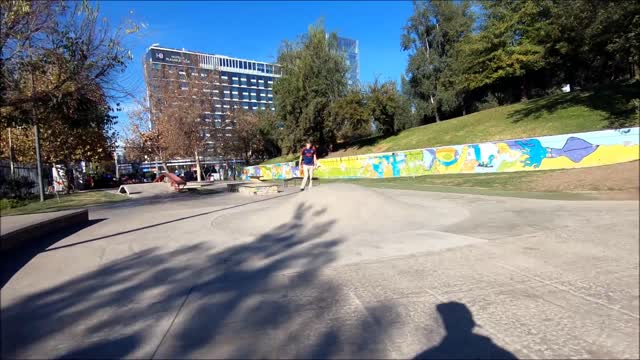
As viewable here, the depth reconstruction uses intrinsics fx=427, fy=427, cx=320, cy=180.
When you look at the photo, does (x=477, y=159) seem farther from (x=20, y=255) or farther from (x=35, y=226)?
(x=20, y=255)

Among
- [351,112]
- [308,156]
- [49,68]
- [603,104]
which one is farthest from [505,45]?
[49,68]

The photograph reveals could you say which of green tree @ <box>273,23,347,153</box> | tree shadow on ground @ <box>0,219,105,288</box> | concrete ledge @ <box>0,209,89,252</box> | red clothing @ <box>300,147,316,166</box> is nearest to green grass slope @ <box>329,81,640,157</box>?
green tree @ <box>273,23,347,153</box>

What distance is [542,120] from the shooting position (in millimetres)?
31297

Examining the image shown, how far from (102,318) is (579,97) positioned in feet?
123

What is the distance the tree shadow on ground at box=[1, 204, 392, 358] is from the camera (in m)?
3.56

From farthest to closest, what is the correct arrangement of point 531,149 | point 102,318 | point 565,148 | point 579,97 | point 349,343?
point 579,97, point 531,149, point 565,148, point 102,318, point 349,343

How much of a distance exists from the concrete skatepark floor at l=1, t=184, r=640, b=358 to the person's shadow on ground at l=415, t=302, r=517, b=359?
0.05 ft

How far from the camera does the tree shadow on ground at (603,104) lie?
83.6ft

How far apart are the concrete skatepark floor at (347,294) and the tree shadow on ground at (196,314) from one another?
0.06 feet

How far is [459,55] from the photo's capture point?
47.9 meters

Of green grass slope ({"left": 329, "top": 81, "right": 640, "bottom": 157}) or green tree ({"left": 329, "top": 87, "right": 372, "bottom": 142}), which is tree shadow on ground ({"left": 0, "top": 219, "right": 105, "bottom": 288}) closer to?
green grass slope ({"left": 329, "top": 81, "right": 640, "bottom": 157})

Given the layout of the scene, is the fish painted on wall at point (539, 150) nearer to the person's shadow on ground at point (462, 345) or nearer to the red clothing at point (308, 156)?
the red clothing at point (308, 156)

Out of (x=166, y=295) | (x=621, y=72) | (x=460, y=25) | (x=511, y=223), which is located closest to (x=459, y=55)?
(x=460, y=25)

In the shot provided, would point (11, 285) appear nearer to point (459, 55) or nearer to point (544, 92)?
point (459, 55)
